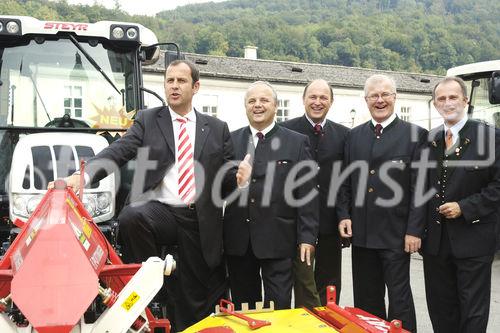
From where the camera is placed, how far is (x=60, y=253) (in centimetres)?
273

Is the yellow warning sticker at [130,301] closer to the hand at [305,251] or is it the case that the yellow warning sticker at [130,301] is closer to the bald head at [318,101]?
the hand at [305,251]

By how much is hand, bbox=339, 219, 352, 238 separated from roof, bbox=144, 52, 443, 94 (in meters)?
26.4

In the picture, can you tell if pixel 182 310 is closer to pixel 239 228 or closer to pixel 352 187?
pixel 239 228

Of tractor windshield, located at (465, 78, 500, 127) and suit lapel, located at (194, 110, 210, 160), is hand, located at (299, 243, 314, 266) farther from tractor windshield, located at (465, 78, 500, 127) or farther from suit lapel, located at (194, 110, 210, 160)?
tractor windshield, located at (465, 78, 500, 127)

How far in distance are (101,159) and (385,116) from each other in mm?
2004

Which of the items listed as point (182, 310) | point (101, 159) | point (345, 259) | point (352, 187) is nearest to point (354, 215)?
point (352, 187)

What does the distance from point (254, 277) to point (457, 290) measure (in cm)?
139

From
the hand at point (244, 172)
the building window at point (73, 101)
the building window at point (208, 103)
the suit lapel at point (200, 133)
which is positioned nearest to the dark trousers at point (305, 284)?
the hand at point (244, 172)

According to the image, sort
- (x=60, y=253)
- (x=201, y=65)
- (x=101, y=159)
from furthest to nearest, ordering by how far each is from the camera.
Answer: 1. (x=201, y=65)
2. (x=101, y=159)
3. (x=60, y=253)

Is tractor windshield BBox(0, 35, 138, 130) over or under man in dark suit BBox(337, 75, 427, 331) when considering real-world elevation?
over

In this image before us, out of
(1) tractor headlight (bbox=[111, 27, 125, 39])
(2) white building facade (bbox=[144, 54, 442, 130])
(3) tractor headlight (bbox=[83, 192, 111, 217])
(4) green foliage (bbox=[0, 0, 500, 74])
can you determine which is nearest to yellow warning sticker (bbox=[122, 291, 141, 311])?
(3) tractor headlight (bbox=[83, 192, 111, 217])

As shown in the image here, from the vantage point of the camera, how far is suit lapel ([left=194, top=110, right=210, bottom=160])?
4289mm

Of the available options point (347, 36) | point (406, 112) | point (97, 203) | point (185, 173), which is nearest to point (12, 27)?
point (97, 203)

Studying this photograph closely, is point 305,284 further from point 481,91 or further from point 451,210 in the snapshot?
point 481,91
